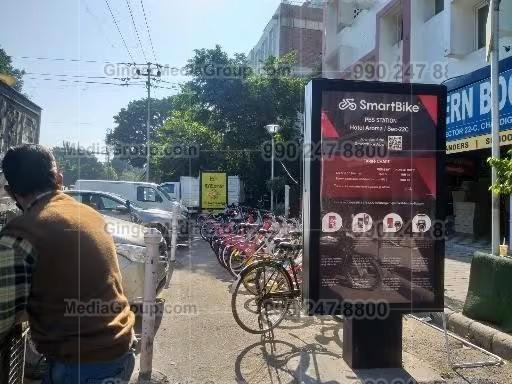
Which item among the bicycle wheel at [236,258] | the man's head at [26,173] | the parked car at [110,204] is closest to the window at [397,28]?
the parked car at [110,204]

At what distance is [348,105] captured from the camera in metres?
4.07

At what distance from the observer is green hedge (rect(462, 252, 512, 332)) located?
4.91 meters

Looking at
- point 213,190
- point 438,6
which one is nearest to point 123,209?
point 213,190

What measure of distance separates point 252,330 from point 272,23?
112 ft

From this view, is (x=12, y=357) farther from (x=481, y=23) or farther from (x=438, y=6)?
(x=438, y=6)

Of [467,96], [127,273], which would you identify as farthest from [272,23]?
[127,273]

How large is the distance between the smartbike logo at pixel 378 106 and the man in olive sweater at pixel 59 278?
2.71 m

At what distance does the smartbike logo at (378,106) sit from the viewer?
4066mm

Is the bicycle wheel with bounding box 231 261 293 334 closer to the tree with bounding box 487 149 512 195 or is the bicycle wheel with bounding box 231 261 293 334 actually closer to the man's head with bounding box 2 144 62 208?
the tree with bounding box 487 149 512 195

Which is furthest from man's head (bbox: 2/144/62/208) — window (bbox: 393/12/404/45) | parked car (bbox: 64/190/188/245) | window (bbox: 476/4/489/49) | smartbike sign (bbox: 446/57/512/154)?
window (bbox: 393/12/404/45)

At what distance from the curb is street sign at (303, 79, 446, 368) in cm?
106

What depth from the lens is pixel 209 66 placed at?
2297cm

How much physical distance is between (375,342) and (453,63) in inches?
419

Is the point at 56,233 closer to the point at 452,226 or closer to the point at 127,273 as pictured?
the point at 127,273
